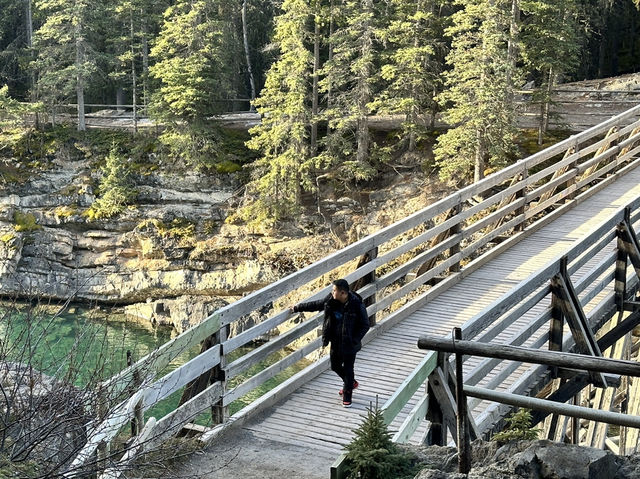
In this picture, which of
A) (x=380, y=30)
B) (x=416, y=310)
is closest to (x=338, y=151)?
(x=380, y=30)

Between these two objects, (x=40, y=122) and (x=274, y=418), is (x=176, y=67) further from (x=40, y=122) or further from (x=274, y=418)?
(x=274, y=418)

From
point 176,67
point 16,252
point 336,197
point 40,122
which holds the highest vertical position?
point 176,67

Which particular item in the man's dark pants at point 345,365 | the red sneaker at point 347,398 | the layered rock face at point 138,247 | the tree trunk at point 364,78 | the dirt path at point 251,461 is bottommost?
the layered rock face at point 138,247

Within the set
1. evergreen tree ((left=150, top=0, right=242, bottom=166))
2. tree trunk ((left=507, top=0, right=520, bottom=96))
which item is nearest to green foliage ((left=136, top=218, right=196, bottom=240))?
evergreen tree ((left=150, top=0, right=242, bottom=166))

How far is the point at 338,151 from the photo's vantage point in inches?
1312

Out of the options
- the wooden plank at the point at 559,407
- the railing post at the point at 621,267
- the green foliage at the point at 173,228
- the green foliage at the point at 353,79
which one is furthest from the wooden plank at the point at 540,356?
the green foliage at the point at 173,228

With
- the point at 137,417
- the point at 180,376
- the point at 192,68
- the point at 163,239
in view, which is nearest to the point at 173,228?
the point at 163,239

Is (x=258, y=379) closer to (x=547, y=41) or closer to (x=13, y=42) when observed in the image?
(x=547, y=41)

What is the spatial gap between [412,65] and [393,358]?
2284 centimetres

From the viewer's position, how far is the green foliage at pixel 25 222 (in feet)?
121

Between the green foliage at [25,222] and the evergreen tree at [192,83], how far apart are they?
286 inches

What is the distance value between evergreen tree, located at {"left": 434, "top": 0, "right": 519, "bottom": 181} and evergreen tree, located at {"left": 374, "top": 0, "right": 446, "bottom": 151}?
194 centimetres

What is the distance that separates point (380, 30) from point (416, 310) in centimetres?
2236

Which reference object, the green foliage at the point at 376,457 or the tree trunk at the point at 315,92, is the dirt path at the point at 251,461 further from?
the tree trunk at the point at 315,92
